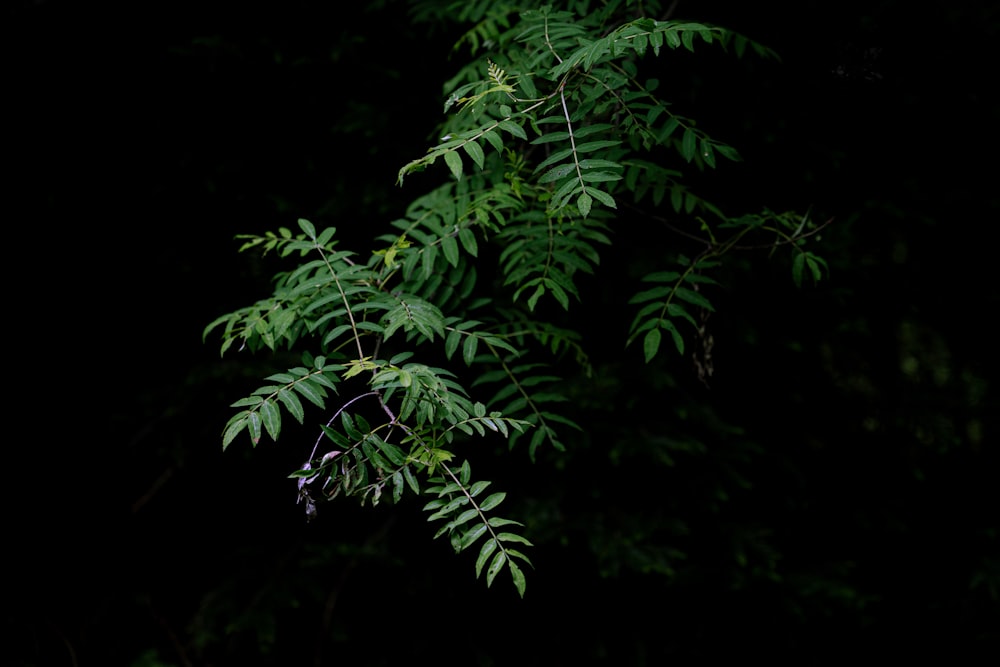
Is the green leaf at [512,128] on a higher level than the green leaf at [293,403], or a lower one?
higher

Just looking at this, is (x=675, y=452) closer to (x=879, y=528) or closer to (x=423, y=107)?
(x=879, y=528)

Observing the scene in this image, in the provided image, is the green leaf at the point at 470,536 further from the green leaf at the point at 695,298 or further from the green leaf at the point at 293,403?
the green leaf at the point at 695,298

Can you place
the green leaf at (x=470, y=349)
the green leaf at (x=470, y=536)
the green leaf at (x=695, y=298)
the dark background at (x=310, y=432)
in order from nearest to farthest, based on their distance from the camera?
the green leaf at (x=470, y=536), the green leaf at (x=470, y=349), the green leaf at (x=695, y=298), the dark background at (x=310, y=432)

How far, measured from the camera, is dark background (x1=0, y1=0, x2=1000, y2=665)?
250cm

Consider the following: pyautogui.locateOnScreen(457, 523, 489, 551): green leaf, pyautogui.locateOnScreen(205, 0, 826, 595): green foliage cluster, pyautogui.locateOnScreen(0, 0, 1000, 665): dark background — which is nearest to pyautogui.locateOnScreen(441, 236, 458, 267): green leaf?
pyautogui.locateOnScreen(205, 0, 826, 595): green foliage cluster

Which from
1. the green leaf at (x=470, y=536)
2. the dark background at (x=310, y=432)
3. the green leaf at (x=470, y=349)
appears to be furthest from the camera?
the dark background at (x=310, y=432)

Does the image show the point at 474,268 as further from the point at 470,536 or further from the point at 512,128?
the point at 470,536

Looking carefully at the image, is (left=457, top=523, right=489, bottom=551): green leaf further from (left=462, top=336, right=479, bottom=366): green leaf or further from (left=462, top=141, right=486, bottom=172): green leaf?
(left=462, top=141, right=486, bottom=172): green leaf

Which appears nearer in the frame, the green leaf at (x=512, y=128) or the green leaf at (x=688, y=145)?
the green leaf at (x=512, y=128)

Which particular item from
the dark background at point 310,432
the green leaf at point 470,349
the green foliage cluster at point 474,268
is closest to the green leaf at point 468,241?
the green foliage cluster at point 474,268

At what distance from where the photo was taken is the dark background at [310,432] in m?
2.50

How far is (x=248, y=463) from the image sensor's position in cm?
272

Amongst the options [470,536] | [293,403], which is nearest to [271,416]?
[293,403]

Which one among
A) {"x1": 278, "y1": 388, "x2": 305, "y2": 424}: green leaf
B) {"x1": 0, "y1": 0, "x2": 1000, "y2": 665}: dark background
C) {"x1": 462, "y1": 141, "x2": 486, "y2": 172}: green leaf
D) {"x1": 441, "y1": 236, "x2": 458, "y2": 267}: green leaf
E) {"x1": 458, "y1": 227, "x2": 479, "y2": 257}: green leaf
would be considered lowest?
{"x1": 0, "y1": 0, "x2": 1000, "y2": 665}: dark background
